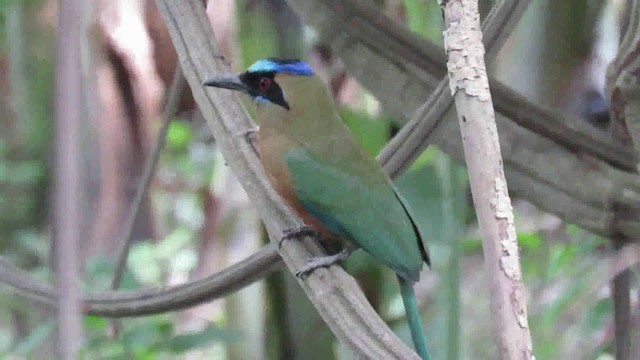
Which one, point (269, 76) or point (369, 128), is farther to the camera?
point (369, 128)

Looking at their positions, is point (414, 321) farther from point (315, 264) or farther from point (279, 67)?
point (279, 67)

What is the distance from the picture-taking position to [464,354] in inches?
63.1

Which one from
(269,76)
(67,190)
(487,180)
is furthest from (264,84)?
(67,190)

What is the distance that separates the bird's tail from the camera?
0.96 metres

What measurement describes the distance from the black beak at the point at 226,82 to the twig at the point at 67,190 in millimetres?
671

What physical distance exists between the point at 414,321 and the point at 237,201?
0.97 metres

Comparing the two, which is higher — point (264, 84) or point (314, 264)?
point (264, 84)

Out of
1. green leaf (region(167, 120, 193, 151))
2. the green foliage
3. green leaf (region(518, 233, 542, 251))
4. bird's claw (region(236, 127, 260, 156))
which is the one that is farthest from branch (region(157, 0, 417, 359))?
green leaf (region(167, 120, 193, 151))

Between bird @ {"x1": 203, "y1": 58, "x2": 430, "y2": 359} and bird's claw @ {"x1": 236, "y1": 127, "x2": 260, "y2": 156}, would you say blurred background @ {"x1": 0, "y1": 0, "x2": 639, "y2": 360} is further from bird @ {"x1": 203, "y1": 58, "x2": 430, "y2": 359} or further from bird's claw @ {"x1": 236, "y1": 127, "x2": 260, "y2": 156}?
bird's claw @ {"x1": 236, "y1": 127, "x2": 260, "y2": 156}

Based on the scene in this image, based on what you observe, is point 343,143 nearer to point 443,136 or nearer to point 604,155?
point 443,136

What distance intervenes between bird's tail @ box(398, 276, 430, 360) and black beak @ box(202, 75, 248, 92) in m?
0.31

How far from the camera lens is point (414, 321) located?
0.98 metres

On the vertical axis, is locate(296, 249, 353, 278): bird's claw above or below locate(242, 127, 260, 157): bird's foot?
below

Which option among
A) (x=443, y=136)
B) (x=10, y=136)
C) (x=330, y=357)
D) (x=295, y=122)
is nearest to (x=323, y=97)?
(x=295, y=122)
